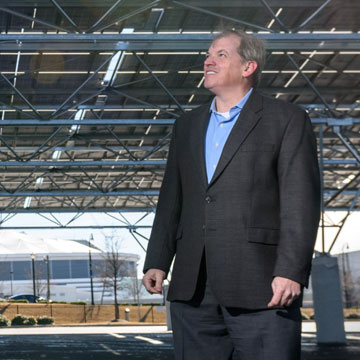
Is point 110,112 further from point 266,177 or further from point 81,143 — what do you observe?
point 266,177

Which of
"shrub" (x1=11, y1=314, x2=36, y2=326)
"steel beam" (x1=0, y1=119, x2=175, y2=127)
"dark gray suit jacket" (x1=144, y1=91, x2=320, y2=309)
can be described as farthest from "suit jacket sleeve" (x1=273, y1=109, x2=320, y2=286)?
"shrub" (x1=11, y1=314, x2=36, y2=326)

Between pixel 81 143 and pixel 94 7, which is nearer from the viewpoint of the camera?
pixel 94 7

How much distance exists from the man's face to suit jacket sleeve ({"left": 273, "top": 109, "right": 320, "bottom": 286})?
1.11 ft

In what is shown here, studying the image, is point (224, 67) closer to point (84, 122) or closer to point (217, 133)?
point (217, 133)

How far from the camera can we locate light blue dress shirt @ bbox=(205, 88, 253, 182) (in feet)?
12.3

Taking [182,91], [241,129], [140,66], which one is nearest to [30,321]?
[182,91]

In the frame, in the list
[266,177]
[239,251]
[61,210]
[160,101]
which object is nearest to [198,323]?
[239,251]

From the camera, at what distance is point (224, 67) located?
12.7 ft

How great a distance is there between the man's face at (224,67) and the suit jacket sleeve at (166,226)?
431 mm

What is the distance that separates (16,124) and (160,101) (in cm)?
393

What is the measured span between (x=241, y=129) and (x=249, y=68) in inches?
13.4

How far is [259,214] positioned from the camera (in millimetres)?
3578

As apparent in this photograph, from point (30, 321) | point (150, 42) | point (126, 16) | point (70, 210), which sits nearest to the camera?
point (126, 16)

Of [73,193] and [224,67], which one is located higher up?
[73,193]
